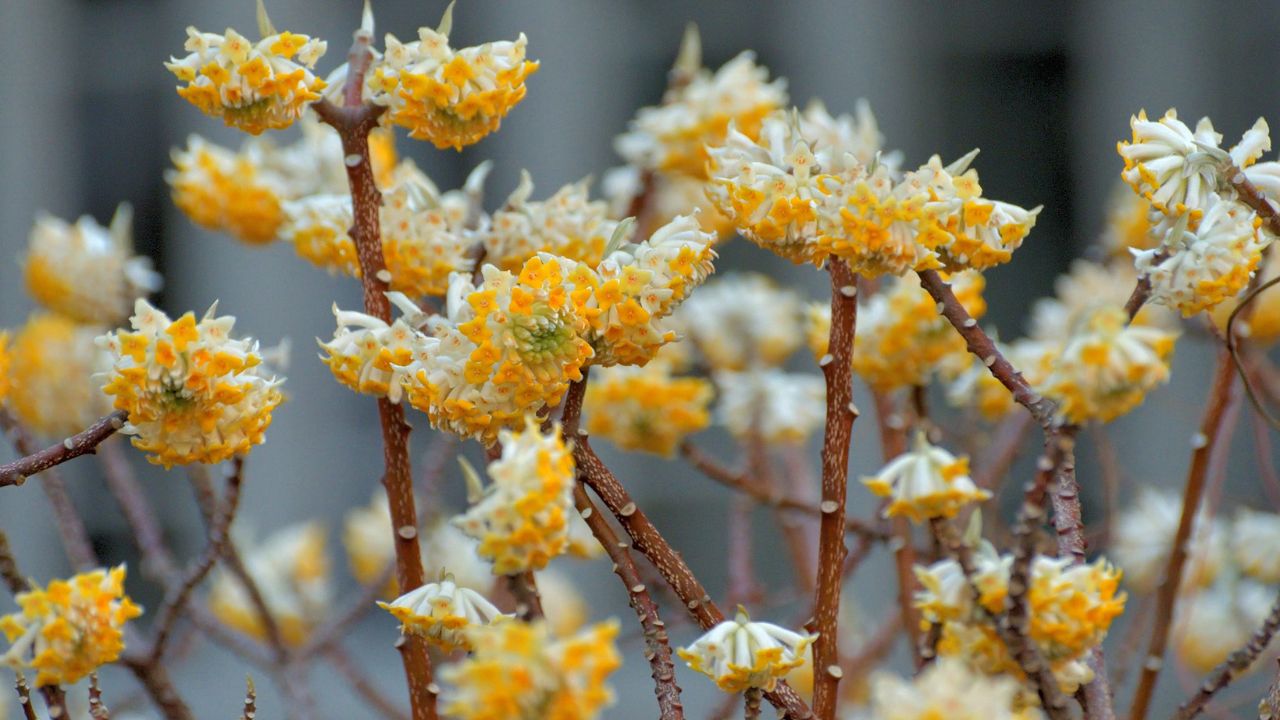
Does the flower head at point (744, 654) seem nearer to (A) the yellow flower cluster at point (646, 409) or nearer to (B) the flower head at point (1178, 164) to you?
(B) the flower head at point (1178, 164)

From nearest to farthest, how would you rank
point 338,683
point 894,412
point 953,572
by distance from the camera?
1. point 953,572
2. point 894,412
3. point 338,683

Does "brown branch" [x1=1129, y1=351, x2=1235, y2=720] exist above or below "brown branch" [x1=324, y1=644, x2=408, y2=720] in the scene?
above

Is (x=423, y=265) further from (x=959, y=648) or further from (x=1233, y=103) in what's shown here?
(x=1233, y=103)

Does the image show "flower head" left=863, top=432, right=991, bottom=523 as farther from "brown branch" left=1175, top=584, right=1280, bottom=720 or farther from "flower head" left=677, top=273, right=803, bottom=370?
"flower head" left=677, top=273, right=803, bottom=370

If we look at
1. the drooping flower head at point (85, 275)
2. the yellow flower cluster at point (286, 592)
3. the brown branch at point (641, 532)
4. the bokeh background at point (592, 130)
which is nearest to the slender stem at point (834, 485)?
the brown branch at point (641, 532)

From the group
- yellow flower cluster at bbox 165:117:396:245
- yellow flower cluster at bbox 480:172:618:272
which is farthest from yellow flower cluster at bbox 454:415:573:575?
yellow flower cluster at bbox 165:117:396:245

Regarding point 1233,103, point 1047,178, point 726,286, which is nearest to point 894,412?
point 726,286
